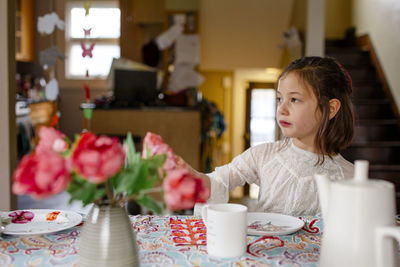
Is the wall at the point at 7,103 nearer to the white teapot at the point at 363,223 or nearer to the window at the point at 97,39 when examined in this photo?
the white teapot at the point at 363,223

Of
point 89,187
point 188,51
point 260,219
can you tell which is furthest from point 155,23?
point 89,187

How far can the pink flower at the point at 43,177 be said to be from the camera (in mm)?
600

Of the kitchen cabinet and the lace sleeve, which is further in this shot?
the kitchen cabinet

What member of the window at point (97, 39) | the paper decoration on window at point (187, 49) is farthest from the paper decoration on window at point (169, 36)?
the window at point (97, 39)

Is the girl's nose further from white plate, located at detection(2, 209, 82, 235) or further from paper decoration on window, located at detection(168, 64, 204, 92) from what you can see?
paper decoration on window, located at detection(168, 64, 204, 92)

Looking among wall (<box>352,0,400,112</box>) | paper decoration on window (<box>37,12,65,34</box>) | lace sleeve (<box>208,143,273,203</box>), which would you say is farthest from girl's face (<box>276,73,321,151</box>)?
wall (<box>352,0,400,112</box>)

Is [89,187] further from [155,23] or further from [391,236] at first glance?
[155,23]

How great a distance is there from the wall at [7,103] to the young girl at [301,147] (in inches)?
54.4

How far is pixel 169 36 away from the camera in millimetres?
4902

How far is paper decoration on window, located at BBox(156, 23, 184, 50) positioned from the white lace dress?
11.9 ft

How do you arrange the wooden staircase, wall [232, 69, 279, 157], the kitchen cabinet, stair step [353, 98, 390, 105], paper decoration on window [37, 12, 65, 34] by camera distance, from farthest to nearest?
1. the kitchen cabinet
2. wall [232, 69, 279, 157]
3. stair step [353, 98, 390, 105]
4. the wooden staircase
5. paper decoration on window [37, 12, 65, 34]

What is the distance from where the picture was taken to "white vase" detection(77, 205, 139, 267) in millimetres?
706

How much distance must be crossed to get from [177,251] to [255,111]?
5442mm

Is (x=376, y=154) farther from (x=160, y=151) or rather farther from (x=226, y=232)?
(x=160, y=151)
